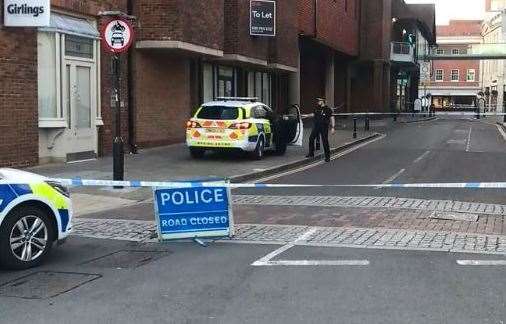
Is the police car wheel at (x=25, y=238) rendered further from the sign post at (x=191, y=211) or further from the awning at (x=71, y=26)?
the awning at (x=71, y=26)

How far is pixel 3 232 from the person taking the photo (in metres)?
6.92

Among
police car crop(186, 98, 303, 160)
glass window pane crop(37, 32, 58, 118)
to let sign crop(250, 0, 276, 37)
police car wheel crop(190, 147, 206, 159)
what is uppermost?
to let sign crop(250, 0, 276, 37)

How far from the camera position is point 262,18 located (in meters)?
26.8

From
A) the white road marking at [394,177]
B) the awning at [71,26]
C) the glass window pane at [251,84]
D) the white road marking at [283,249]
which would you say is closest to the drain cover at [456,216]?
the white road marking at [283,249]

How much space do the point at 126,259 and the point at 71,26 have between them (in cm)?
1021

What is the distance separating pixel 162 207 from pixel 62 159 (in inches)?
337

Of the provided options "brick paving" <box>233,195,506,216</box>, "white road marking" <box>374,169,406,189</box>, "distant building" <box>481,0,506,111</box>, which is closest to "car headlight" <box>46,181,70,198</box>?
"brick paving" <box>233,195,506,216</box>

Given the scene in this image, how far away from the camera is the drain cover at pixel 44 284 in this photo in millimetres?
6211

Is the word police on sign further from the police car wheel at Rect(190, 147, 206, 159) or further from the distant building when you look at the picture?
the distant building

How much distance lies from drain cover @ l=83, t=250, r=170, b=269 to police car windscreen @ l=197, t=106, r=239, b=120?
10169mm

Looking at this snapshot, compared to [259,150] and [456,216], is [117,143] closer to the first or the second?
[456,216]

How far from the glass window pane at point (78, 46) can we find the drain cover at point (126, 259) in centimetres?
964

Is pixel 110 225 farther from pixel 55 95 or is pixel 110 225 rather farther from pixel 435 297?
pixel 55 95

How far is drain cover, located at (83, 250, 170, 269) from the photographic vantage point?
24.1ft
